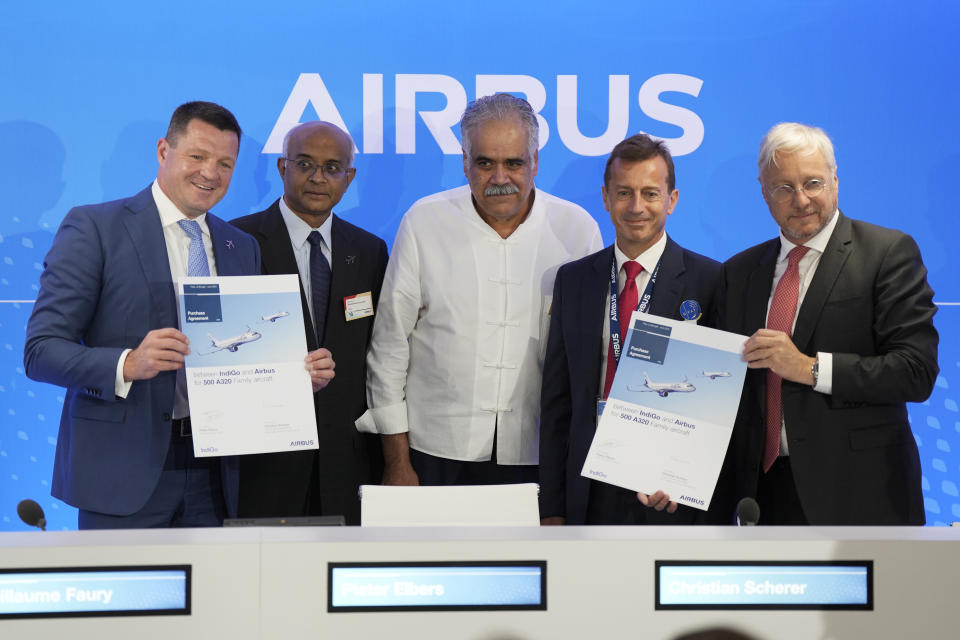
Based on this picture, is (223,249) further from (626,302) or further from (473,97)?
(473,97)

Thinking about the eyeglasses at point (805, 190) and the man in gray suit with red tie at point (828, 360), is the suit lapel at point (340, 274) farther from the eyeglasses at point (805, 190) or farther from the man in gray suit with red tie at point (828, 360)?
the eyeglasses at point (805, 190)

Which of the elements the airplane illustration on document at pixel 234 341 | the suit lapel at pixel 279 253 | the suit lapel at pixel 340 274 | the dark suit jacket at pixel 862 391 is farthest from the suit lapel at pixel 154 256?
the dark suit jacket at pixel 862 391

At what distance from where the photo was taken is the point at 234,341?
2.75 meters

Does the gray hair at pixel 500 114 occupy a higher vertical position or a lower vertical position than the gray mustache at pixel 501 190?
higher

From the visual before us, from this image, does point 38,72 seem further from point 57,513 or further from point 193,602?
point 193,602

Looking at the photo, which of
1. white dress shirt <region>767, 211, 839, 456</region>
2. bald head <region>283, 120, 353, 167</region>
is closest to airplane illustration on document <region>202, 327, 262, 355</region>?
bald head <region>283, 120, 353, 167</region>

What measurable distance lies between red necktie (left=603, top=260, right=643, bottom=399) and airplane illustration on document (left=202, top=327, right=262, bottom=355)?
3.85ft

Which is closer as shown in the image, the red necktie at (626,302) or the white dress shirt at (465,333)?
the red necktie at (626,302)

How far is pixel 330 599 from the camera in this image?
143 cm

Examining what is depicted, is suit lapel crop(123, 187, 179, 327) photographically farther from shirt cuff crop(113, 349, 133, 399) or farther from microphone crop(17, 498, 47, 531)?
microphone crop(17, 498, 47, 531)

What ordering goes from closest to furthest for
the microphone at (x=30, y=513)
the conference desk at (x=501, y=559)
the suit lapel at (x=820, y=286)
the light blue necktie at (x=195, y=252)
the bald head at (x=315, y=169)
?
the conference desk at (x=501, y=559)
the microphone at (x=30, y=513)
the suit lapel at (x=820, y=286)
the light blue necktie at (x=195, y=252)
the bald head at (x=315, y=169)

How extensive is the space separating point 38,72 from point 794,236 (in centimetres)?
368

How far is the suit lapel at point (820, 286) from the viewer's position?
2.80 m

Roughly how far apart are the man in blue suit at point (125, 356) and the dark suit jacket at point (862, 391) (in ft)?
6.13
